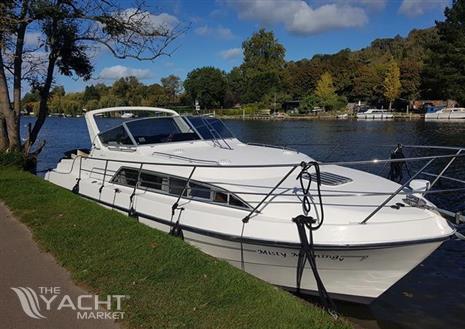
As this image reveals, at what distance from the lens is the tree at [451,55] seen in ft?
237

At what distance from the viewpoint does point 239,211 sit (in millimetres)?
6742

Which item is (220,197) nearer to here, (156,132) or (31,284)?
(31,284)

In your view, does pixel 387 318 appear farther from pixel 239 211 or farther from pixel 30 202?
pixel 30 202

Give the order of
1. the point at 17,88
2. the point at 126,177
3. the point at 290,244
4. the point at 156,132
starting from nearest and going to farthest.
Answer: the point at 290,244
the point at 126,177
the point at 156,132
the point at 17,88

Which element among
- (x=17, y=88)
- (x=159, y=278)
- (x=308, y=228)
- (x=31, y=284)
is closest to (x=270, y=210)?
(x=308, y=228)

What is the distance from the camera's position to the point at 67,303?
468 centimetres

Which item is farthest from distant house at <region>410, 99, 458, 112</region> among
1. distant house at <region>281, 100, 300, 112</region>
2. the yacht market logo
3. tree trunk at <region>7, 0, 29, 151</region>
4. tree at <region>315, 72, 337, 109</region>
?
the yacht market logo

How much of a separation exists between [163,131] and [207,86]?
105m

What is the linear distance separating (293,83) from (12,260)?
106 m

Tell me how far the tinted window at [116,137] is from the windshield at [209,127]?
137 cm

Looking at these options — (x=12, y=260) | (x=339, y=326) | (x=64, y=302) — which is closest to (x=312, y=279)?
(x=339, y=326)

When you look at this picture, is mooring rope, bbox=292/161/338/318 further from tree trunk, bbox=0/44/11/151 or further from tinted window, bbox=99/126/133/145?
tree trunk, bbox=0/44/11/151

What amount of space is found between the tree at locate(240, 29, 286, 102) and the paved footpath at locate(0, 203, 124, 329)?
108 meters

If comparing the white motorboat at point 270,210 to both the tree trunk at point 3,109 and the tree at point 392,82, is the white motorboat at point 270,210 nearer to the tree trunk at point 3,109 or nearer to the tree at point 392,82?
the tree trunk at point 3,109
